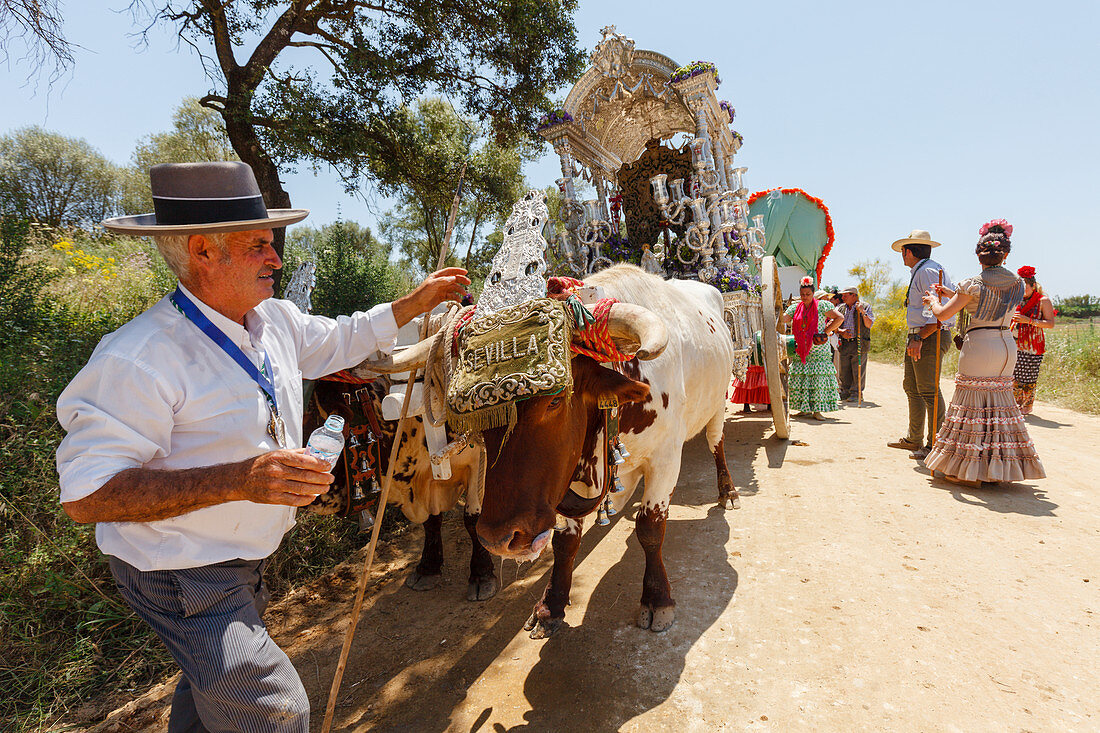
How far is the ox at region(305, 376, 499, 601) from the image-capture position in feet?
10.7

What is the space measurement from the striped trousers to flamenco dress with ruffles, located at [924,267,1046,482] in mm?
5550

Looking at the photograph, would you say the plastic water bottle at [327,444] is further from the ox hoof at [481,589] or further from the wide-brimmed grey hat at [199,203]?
the ox hoof at [481,589]

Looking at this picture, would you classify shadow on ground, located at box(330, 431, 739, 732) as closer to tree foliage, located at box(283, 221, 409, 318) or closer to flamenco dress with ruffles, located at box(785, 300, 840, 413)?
flamenco dress with ruffles, located at box(785, 300, 840, 413)

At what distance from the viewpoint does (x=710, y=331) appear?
158 inches

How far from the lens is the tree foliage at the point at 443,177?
781 cm

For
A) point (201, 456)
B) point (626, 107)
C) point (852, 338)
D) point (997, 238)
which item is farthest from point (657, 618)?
point (852, 338)

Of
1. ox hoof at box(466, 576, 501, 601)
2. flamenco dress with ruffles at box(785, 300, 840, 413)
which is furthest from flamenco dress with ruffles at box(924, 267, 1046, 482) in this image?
ox hoof at box(466, 576, 501, 601)

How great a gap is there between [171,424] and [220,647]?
655mm

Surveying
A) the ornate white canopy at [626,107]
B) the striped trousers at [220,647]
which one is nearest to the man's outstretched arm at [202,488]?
the striped trousers at [220,647]

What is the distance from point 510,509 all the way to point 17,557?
3150mm

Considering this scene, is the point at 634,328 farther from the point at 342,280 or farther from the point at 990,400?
the point at 342,280

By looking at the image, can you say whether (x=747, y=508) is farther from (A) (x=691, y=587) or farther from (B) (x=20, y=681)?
(B) (x=20, y=681)

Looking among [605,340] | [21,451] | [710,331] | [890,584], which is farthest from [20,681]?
[890,584]

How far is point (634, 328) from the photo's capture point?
88.1 inches
